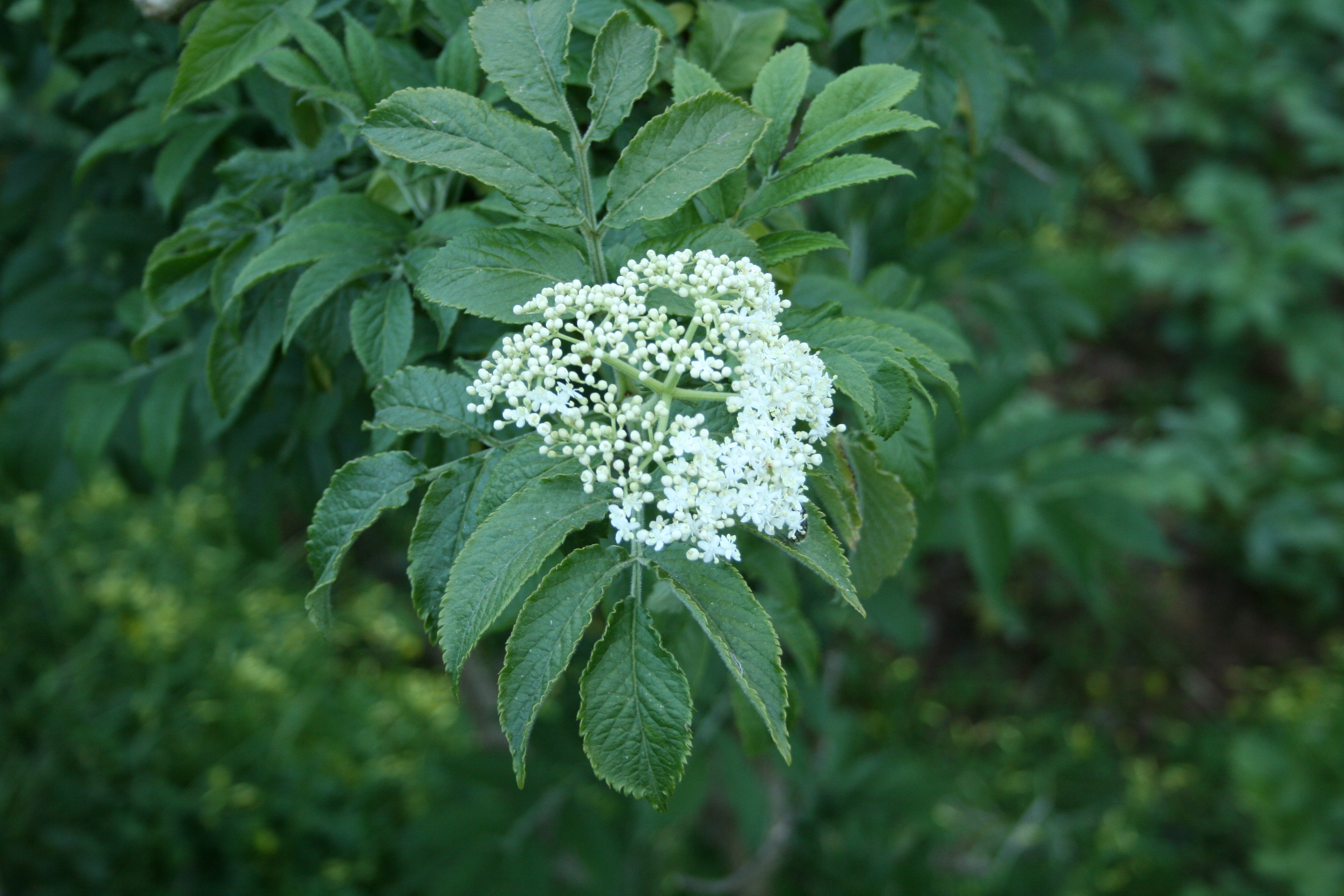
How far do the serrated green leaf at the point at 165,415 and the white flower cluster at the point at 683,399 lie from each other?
0.80m

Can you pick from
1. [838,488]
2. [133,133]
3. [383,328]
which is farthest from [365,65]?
[838,488]

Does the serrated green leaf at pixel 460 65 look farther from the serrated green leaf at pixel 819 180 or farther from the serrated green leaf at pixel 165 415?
the serrated green leaf at pixel 165 415

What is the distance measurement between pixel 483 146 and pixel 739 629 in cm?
56

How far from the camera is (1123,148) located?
7.51 feet

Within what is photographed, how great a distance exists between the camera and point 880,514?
109 centimetres

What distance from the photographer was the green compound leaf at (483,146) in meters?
0.93

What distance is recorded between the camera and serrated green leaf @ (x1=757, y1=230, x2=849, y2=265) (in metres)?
0.97

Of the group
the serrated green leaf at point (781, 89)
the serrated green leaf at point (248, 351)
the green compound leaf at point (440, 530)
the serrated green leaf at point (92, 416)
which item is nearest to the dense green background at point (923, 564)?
the serrated green leaf at point (92, 416)

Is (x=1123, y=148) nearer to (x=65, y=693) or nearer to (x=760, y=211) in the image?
(x=760, y=211)

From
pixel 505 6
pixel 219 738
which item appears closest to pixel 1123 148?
pixel 505 6

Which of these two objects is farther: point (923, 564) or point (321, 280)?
point (923, 564)

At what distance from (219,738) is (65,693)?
1.72 feet

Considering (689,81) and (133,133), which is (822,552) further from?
(133,133)

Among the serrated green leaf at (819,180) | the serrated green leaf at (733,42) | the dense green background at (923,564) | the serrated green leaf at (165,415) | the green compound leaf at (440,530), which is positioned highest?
the serrated green leaf at (733,42)
